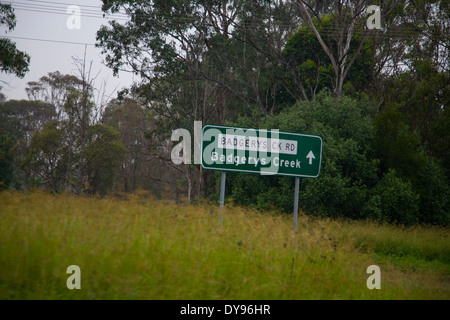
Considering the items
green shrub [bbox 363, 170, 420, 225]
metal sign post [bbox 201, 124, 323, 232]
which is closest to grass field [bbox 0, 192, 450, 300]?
metal sign post [bbox 201, 124, 323, 232]

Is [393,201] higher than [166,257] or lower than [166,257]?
higher

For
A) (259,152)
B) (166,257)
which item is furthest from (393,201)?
(166,257)

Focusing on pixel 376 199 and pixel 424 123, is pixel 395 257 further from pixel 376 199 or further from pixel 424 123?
pixel 424 123

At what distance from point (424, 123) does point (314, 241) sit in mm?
21104

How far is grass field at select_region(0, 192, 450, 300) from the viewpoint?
15.5ft

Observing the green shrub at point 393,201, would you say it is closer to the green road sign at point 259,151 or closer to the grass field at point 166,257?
the grass field at point 166,257

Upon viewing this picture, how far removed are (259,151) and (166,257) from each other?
150 inches

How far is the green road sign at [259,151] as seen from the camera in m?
8.47

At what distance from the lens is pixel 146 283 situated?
4957 millimetres

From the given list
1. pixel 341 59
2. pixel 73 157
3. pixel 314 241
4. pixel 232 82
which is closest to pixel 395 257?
pixel 314 241

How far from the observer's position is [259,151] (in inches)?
346

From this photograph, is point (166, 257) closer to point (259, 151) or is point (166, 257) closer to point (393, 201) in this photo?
point (259, 151)

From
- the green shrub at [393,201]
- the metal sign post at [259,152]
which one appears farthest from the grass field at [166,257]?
the green shrub at [393,201]

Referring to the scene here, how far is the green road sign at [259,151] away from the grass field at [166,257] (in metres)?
1.02
